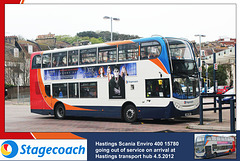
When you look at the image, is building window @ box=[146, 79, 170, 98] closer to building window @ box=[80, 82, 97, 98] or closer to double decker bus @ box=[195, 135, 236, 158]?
building window @ box=[80, 82, 97, 98]

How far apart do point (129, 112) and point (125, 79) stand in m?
1.73

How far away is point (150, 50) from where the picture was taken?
1577 centimetres

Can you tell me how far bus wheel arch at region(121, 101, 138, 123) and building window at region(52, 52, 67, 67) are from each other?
4903 mm

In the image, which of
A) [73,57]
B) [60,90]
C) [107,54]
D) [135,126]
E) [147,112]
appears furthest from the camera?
[60,90]

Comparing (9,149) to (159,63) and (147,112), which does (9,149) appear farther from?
(159,63)

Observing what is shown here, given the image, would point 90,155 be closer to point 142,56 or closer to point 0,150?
point 0,150

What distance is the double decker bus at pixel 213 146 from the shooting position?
7.65 metres

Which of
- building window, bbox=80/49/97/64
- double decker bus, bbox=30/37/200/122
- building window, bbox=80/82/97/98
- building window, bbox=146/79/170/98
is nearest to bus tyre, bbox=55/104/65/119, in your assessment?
double decker bus, bbox=30/37/200/122

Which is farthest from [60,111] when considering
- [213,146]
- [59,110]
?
[213,146]

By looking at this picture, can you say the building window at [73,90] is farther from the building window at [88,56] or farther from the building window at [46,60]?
the building window at [46,60]

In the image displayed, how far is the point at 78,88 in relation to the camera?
61.5 feet

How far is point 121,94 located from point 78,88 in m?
3.17

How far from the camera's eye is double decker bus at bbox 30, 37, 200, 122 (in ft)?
50.4

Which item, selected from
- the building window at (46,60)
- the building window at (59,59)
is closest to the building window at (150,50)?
the building window at (59,59)
